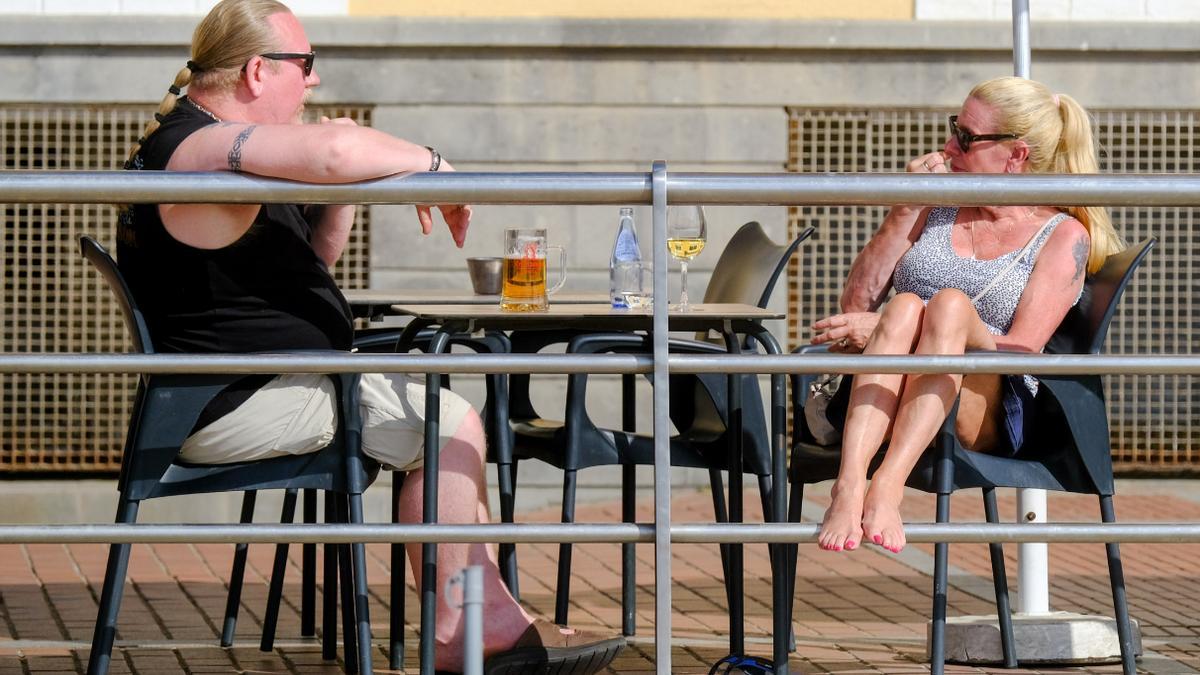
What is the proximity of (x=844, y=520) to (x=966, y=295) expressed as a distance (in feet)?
3.01

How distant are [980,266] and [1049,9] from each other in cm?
474

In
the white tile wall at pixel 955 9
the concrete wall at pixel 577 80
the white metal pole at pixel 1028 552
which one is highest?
the white tile wall at pixel 955 9

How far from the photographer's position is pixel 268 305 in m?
4.05

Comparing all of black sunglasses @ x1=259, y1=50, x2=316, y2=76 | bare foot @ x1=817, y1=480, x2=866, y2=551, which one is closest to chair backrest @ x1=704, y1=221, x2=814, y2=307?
bare foot @ x1=817, y1=480, x2=866, y2=551

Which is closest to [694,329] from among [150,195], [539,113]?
[150,195]

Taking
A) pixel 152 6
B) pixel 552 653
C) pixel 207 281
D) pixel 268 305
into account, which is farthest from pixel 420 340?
pixel 152 6

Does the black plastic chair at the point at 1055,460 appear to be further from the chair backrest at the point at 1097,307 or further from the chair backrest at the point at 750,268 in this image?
the chair backrest at the point at 750,268

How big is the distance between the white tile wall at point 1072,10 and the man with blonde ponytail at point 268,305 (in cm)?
547

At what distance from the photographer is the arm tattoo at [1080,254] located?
15.1ft

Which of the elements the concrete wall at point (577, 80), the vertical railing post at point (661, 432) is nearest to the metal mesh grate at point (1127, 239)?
the concrete wall at point (577, 80)

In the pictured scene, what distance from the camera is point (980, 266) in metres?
4.80

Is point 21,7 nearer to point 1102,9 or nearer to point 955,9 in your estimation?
point 955,9

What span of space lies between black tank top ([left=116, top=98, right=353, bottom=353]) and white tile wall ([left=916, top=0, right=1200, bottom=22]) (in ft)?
19.0

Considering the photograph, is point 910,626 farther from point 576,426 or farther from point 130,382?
point 130,382
